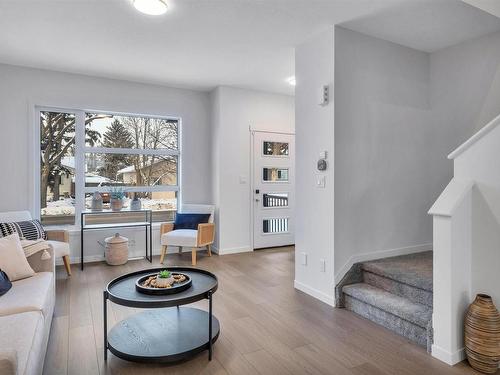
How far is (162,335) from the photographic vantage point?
92.0 inches

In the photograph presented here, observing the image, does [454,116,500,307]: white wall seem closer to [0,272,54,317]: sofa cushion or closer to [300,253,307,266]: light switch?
[300,253,307,266]: light switch

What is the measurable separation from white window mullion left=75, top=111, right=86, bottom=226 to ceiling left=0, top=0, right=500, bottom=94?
2.40 ft

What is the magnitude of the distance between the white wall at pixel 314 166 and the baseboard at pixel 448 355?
1.00 m

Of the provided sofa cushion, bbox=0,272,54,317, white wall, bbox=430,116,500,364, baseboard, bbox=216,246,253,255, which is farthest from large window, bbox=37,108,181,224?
white wall, bbox=430,116,500,364

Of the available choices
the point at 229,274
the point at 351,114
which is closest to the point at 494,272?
the point at 351,114

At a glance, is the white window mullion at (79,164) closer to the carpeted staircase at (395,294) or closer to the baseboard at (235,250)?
the baseboard at (235,250)

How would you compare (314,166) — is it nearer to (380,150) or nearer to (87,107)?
(380,150)

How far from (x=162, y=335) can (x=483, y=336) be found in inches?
82.4

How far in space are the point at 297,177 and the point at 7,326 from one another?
2.70 m

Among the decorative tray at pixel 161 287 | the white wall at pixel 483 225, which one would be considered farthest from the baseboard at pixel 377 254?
the decorative tray at pixel 161 287

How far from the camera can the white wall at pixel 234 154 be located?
5105mm

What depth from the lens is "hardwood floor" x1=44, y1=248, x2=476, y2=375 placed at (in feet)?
6.73

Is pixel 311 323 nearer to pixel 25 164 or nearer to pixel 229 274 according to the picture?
pixel 229 274

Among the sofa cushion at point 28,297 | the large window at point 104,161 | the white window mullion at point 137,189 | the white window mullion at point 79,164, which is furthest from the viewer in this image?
the white window mullion at point 137,189
